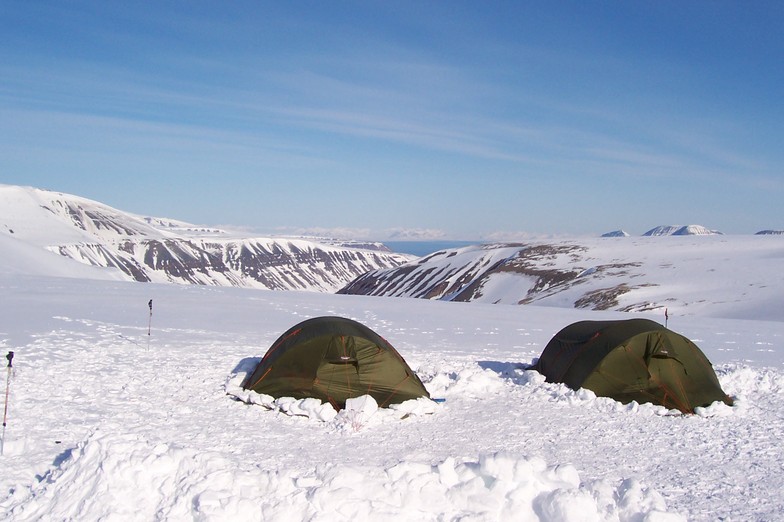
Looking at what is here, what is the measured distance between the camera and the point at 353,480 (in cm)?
745

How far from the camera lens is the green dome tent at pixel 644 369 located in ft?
42.0

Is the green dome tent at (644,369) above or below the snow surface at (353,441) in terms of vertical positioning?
above

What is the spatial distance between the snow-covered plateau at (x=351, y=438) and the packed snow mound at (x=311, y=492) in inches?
0.9

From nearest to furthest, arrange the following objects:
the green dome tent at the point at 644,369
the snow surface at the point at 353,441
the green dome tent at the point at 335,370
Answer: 1. the snow surface at the point at 353,441
2. the green dome tent at the point at 335,370
3. the green dome tent at the point at 644,369

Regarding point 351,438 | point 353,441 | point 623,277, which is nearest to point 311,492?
point 353,441

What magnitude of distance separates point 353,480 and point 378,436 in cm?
324

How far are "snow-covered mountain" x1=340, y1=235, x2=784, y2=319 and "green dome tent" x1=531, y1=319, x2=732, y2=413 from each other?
3219cm

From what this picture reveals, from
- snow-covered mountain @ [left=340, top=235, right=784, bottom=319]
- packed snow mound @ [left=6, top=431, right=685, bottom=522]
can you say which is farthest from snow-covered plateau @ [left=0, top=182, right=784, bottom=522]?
snow-covered mountain @ [left=340, top=235, right=784, bottom=319]

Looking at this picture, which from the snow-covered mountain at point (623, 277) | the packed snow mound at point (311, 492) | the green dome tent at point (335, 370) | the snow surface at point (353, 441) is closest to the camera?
the packed snow mound at point (311, 492)

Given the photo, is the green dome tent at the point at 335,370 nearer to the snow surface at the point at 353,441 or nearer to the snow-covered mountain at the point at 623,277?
the snow surface at the point at 353,441

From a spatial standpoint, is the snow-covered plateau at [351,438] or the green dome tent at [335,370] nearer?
the snow-covered plateau at [351,438]

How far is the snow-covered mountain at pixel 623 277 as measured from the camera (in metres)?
50.9

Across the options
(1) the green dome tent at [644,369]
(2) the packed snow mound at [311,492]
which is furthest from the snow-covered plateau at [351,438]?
(1) the green dome tent at [644,369]

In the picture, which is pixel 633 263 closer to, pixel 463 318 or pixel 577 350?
pixel 463 318
